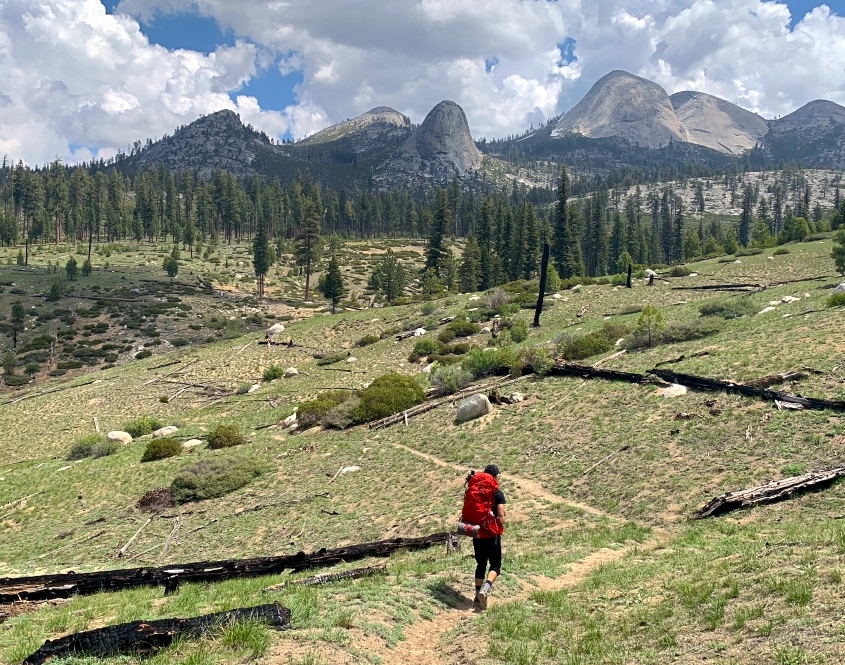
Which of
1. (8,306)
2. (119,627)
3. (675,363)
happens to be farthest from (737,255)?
(8,306)

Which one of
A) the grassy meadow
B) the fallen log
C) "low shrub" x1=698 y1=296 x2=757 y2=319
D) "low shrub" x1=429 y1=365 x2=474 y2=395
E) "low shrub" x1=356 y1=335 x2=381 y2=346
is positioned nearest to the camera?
the grassy meadow

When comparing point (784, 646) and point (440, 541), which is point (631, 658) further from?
point (440, 541)

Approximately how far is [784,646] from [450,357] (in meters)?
30.4

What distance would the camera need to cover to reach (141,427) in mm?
32281

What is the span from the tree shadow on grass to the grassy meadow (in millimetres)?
54

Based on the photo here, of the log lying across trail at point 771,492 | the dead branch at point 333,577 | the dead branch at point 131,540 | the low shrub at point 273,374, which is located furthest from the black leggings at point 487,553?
the low shrub at point 273,374

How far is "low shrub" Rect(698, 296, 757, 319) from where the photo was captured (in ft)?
97.8

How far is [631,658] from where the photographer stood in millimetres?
6141

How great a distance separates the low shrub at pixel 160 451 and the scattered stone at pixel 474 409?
587 inches

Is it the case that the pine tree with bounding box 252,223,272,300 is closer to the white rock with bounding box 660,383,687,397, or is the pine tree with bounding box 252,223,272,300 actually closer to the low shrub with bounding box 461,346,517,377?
the low shrub with bounding box 461,346,517,377

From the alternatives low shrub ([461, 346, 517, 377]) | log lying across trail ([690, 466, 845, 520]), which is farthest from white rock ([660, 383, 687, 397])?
low shrub ([461, 346, 517, 377])

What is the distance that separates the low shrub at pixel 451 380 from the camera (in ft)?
89.1

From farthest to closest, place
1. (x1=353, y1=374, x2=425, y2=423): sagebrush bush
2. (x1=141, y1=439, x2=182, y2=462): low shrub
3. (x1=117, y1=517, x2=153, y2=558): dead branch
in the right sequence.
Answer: (x1=353, y1=374, x2=425, y2=423): sagebrush bush, (x1=141, y1=439, x2=182, y2=462): low shrub, (x1=117, y1=517, x2=153, y2=558): dead branch

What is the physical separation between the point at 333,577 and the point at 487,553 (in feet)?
10.6
